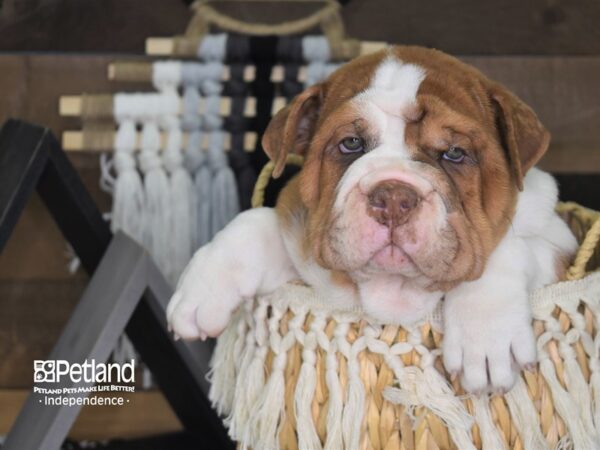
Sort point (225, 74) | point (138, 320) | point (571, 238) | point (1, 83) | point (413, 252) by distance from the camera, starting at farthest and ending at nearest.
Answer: point (1, 83) → point (225, 74) → point (138, 320) → point (571, 238) → point (413, 252)

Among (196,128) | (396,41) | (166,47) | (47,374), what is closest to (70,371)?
(47,374)

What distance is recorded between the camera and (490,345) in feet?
3.63

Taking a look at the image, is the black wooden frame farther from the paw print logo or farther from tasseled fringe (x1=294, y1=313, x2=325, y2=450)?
tasseled fringe (x1=294, y1=313, x2=325, y2=450)

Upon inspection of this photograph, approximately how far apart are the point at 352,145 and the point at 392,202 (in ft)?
0.60

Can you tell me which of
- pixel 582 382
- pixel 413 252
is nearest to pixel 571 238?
pixel 582 382

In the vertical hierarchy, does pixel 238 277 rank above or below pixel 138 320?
above

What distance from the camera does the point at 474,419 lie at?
112cm

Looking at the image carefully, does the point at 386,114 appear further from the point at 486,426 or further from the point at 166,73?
the point at 166,73

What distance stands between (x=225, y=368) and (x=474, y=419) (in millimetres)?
412

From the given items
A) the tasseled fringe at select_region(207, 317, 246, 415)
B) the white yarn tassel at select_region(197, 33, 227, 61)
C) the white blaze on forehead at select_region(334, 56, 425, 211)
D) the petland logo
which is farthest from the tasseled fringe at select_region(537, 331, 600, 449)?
the white yarn tassel at select_region(197, 33, 227, 61)

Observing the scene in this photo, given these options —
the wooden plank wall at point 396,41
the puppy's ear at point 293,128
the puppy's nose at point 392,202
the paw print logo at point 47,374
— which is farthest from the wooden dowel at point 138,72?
the puppy's nose at point 392,202

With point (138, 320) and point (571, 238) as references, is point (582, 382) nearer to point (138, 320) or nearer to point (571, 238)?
point (571, 238)

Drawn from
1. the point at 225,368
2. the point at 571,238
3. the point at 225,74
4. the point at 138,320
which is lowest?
the point at 138,320

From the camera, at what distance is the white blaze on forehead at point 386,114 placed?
A: 1.14m
